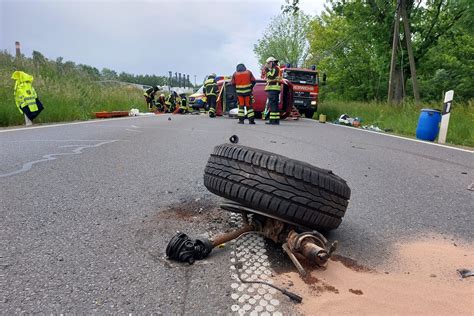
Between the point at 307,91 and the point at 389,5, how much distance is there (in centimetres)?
627

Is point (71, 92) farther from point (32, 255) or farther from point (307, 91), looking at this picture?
point (32, 255)

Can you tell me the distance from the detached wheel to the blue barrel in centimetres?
818

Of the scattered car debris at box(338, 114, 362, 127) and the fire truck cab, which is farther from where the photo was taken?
the fire truck cab

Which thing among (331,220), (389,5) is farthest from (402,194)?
(389,5)

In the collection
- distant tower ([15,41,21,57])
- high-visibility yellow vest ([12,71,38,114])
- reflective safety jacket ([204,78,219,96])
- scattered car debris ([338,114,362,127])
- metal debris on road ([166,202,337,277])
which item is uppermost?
distant tower ([15,41,21,57])

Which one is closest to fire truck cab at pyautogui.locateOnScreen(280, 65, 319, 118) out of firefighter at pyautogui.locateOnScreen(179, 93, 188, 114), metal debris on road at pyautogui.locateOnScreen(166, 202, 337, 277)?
firefighter at pyautogui.locateOnScreen(179, 93, 188, 114)

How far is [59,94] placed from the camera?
13789 mm

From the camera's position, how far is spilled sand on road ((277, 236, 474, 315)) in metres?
1.43

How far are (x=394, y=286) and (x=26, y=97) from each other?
10.7 metres

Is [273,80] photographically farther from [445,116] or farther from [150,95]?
[150,95]

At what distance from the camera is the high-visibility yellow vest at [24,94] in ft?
31.7

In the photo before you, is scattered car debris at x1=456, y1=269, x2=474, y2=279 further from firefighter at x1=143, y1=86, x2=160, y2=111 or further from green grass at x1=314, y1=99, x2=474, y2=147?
firefighter at x1=143, y1=86, x2=160, y2=111

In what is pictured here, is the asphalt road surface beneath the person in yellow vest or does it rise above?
beneath

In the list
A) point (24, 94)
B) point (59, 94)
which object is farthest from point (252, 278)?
point (59, 94)
